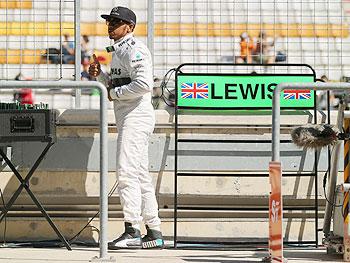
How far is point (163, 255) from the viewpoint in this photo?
356 inches

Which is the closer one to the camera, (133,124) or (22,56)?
(133,124)

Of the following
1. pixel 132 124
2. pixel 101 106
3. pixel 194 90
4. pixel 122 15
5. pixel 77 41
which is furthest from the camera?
→ pixel 77 41

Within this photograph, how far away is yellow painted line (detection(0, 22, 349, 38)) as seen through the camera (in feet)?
34.3

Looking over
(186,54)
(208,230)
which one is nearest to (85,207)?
(208,230)

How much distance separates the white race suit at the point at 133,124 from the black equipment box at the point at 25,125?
636mm

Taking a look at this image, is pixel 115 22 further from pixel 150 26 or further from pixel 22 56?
pixel 22 56

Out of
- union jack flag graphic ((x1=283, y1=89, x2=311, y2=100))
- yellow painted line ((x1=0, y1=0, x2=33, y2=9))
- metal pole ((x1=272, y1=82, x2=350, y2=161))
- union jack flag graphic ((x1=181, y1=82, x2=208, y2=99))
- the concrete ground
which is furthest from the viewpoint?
yellow painted line ((x1=0, y1=0, x2=33, y2=9))

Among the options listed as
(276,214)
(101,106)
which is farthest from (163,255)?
(101,106)

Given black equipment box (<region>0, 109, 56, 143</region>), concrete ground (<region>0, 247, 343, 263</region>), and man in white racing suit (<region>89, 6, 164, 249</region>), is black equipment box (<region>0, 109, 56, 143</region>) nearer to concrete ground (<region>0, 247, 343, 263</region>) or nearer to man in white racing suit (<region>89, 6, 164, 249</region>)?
man in white racing suit (<region>89, 6, 164, 249</region>)

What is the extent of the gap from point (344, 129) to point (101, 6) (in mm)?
3398

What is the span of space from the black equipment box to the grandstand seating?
54.1 inches

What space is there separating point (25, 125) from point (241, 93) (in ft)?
7.10

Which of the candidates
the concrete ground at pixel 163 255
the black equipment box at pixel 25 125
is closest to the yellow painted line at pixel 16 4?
the black equipment box at pixel 25 125

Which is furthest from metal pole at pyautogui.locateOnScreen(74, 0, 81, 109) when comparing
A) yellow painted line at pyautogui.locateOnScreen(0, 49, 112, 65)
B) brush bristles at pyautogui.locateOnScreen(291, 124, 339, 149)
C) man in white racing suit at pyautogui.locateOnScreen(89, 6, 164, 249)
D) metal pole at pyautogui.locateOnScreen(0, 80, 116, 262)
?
brush bristles at pyautogui.locateOnScreen(291, 124, 339, 149)
